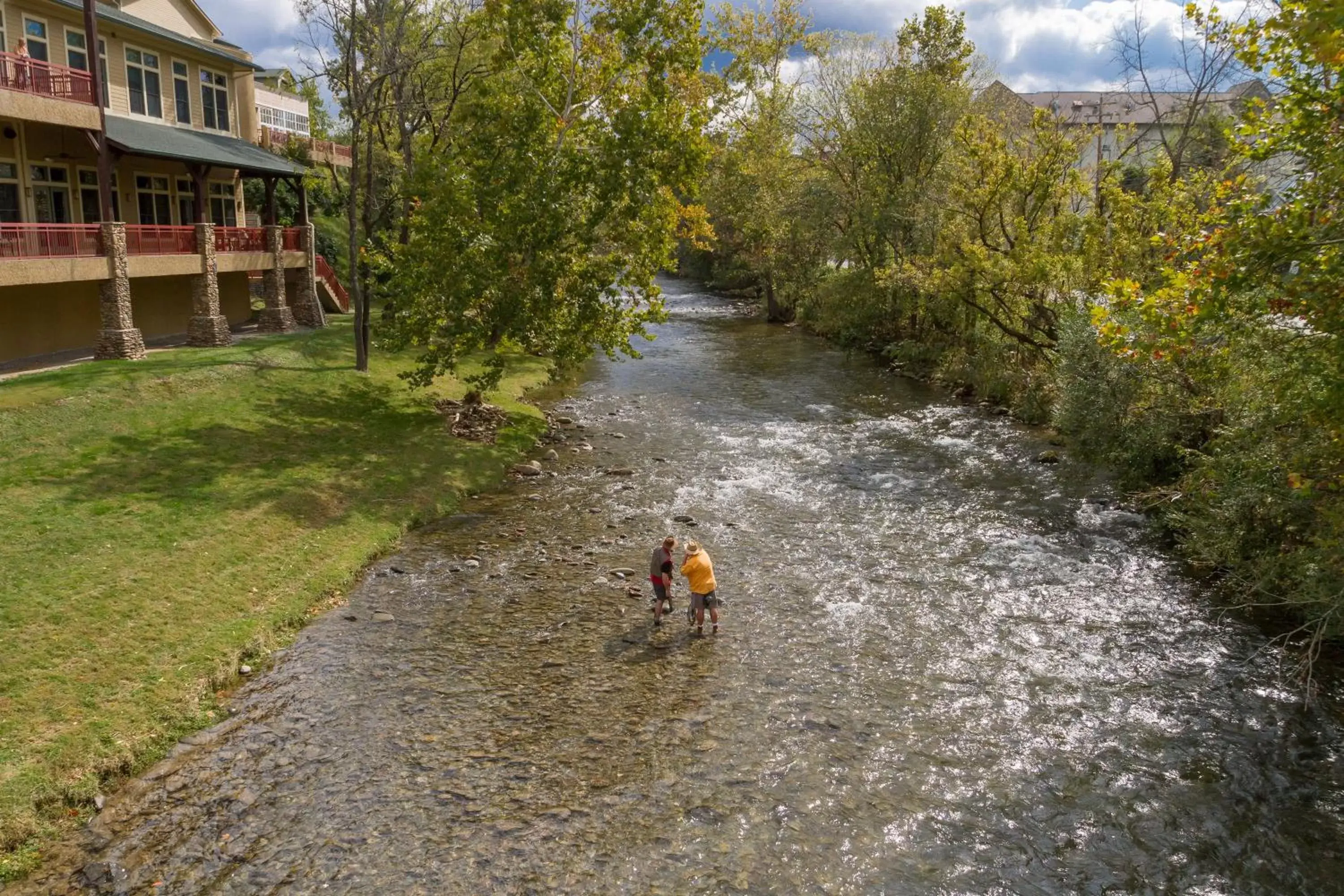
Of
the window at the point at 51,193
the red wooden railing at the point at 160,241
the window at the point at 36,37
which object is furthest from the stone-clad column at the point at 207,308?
the window at the point at 36,37

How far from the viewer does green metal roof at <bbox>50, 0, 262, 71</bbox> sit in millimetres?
32062

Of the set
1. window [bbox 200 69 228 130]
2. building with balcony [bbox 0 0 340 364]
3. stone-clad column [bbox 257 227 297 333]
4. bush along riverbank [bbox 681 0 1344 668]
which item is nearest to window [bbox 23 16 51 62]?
building with balcony [bbox 0 0 340 364]

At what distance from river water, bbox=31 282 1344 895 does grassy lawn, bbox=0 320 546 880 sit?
895 mm

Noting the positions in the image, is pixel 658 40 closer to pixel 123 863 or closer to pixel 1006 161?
pixel 1006 161

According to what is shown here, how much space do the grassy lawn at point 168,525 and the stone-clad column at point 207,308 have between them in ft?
5.22

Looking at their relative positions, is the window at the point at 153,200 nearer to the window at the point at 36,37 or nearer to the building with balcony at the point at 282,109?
the window at the point at 36,37

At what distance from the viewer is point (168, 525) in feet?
63.4

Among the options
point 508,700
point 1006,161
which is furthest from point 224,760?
point 1006,161

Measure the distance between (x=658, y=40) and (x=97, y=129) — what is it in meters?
18.8

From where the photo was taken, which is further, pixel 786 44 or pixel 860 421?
pixel 786 44

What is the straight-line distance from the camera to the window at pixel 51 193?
3216 centimetres

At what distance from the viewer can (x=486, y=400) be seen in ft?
111

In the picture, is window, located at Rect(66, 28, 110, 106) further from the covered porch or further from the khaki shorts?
the khaki shorts

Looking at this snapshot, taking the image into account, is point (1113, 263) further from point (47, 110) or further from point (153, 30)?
point (153, 30)
